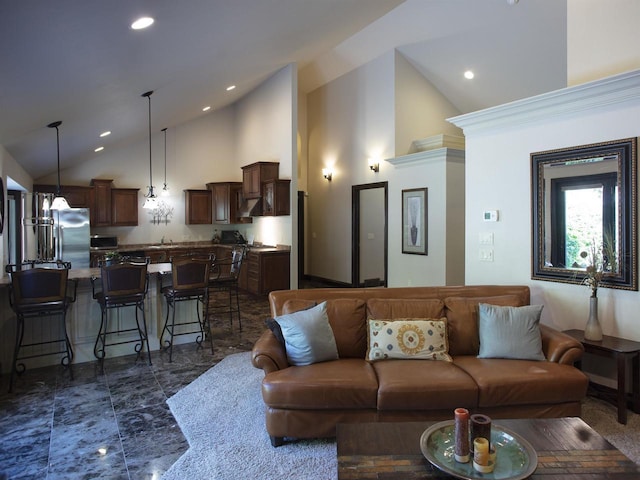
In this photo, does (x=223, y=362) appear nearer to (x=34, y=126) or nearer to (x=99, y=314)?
(x=99, y=314)

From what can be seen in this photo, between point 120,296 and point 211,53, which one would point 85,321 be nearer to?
point 120,296

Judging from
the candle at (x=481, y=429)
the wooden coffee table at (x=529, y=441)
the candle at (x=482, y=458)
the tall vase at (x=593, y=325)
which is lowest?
the wooden coffee table at (x=529, y=441)

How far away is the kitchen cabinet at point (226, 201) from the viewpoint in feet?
31.7

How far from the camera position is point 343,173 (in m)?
8.84

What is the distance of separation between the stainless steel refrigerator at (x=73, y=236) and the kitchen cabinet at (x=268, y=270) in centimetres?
286

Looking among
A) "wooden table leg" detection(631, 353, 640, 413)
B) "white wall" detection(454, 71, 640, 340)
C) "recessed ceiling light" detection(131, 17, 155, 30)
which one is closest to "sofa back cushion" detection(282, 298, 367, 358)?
"white wall" detection(454, 71, 640, 340)

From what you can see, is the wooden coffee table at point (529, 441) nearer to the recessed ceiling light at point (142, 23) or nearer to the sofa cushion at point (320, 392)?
the sofa cushion at point (320, 392)

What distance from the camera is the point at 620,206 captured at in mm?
3273

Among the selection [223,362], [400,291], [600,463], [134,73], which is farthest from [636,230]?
[134,73]

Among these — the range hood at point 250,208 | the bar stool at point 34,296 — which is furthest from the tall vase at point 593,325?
the range hood at point 250,208

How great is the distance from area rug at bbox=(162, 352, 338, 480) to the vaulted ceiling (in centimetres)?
263

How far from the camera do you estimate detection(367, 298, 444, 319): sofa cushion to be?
3369 mm

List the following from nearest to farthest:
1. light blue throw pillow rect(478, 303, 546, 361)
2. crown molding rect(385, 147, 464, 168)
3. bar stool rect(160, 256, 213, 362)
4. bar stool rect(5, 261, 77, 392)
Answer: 1. light blue throw pillow rect(478, 303, 546, 361)
2. bar stool rect(5, 261, 77, 392)
3. bar stool rect(160, 256, 213, 362)
4. crown molding rect(385, 147, 464, 168)

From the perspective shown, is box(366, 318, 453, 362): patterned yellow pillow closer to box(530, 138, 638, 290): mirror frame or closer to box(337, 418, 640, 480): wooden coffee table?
box(337, 418, 640, 480): wooden coffee table
